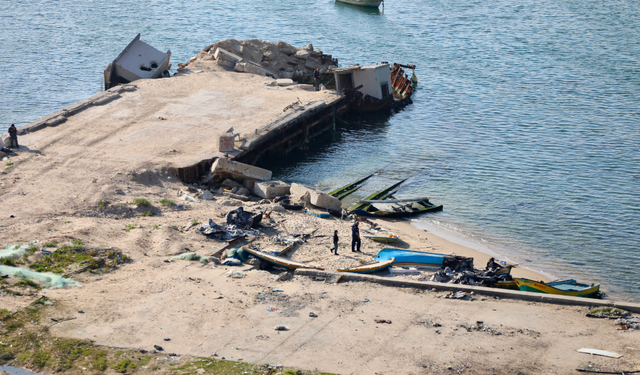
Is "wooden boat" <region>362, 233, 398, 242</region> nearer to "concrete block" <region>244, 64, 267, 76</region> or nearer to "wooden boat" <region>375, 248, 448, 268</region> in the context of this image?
"wooden boat" <region>375, 248, 448, 268</region>

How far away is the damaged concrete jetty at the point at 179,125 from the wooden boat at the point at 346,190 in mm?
4356

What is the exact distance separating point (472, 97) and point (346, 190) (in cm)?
1954

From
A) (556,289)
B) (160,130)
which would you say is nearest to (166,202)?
(160,130)

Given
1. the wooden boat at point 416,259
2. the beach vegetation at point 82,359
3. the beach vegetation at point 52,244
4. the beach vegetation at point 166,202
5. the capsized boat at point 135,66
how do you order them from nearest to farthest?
the beach vegetation at point 82,359, the beach vegetation at point 52,244, the wooden boat at point 416,259, the beach vegetation at point 166,202, the capsized boat at point 135,66

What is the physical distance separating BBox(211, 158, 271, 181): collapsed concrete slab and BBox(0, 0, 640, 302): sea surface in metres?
3.41

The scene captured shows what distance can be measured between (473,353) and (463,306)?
224cm

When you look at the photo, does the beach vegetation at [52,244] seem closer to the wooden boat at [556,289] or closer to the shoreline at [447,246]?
the shoreline at [447,246]

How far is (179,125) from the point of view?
87.4 feet

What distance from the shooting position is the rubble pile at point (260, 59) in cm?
3716

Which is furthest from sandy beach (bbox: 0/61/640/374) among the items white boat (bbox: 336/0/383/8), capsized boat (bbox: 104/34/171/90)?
white boat (bbox: 336/0/383/8)

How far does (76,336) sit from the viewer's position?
11617 millimetres

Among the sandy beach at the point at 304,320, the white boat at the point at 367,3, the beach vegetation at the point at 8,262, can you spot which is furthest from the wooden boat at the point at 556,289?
the white boat at the point at 367,3

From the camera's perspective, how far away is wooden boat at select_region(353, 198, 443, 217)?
73.2ft

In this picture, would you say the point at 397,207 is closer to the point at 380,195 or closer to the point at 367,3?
the point at 380,195
